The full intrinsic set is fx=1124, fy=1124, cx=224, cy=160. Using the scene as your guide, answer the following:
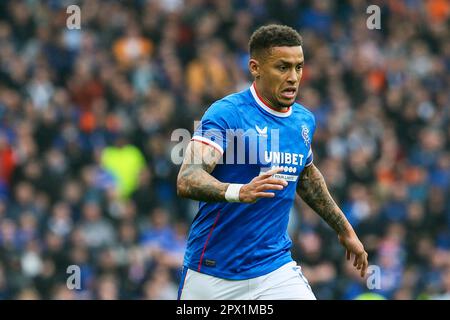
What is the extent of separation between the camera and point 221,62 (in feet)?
57.6

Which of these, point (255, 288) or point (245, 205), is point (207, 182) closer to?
point (245, 205)

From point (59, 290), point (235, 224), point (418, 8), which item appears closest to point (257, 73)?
point (235, 224)

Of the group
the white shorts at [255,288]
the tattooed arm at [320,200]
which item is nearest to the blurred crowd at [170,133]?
the tattooed arm at [320,200]

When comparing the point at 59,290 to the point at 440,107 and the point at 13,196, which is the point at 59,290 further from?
the point at 440,107

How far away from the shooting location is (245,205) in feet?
24.1

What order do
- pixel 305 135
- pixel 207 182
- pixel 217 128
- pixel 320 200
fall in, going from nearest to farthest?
1. pixel 207 182
2. pixel 217 128
3. pixel 305 135
4. pixel 320 200

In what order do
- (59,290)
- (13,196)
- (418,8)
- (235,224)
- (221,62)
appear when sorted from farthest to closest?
(418,8)
(221,62)
(13,196)
(59,290)
(235,224)

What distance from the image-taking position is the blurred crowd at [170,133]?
1403 centimetres

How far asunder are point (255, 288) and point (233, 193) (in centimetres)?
93

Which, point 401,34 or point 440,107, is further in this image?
point 401,34

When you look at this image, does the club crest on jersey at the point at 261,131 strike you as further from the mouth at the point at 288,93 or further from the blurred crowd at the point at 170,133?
the blurred crowd at the point at 170,133

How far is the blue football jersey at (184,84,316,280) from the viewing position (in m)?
7.30

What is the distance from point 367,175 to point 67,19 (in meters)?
5.47

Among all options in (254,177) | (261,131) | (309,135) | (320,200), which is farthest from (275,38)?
(320,200)
